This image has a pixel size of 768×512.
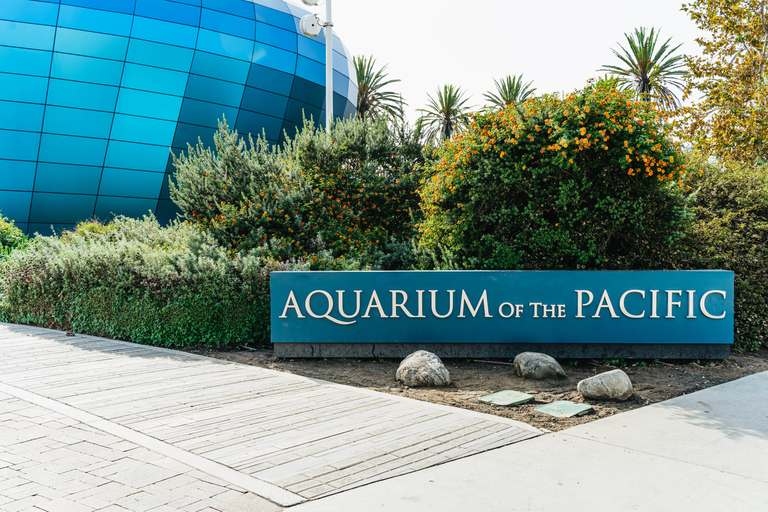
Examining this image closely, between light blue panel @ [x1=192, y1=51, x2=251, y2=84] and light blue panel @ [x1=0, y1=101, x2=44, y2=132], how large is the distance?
5.38 meters

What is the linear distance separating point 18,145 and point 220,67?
731 cm

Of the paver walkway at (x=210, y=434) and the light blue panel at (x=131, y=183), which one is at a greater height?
the light blue panel at (x=131, y=183)

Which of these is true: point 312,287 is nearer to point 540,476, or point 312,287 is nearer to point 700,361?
point 540,476

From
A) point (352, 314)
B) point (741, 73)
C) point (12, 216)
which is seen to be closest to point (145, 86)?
point (12, 216)

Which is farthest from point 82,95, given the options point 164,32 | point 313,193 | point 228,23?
point 313,193

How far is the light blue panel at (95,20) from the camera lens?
18.8 metres

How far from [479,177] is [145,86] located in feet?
51.9

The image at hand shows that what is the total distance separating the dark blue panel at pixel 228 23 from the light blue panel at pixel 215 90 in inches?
77.6

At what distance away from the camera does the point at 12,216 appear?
18797 millimetres

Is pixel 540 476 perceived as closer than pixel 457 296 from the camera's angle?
Yes

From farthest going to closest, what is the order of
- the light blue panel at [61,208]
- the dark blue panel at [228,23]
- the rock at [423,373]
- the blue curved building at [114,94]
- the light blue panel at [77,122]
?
the dark blue panel at [228,23]
the light blue panel at [61,208]
the light blue panel at [77,122]
the blue curved building at [114,94]
the rock at [423,373]

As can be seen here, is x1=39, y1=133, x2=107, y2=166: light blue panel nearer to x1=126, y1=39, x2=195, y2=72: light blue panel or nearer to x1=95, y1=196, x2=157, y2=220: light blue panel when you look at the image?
x1=95, y1=196, x2=157, y2=220: light blue panel

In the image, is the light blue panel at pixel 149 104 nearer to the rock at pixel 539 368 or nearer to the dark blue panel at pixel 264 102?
the dark blue panel at pixel 264 102

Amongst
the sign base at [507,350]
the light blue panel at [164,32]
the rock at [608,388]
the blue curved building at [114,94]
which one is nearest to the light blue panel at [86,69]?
the blue curved building at [114,94]
